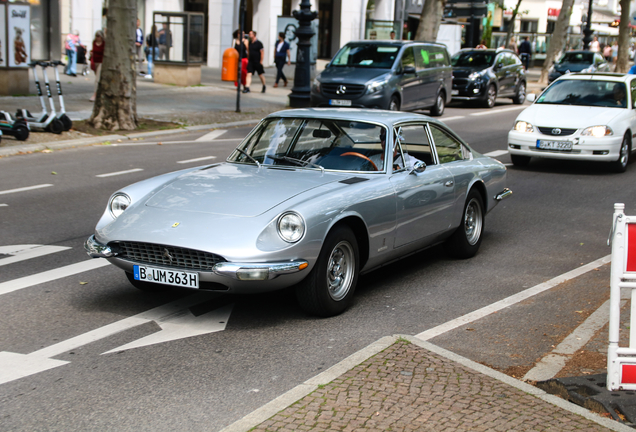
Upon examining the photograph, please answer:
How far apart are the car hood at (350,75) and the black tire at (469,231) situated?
1257 centimetres

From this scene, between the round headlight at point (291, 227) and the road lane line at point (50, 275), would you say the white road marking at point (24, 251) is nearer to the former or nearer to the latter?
the road lane line at point (50, 275)

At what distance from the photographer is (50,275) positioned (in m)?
6.79

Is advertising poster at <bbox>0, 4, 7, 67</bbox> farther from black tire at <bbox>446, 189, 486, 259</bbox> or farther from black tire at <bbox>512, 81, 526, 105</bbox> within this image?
black tire at <bbox>512, 81, 526, 105</bbox>

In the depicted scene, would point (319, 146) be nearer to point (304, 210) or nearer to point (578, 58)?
point (304, 210)

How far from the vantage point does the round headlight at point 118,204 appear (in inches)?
243

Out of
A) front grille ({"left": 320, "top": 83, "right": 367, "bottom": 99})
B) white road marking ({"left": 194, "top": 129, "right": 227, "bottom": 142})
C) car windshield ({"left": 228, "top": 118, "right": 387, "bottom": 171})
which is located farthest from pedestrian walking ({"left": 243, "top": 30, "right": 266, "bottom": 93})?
car windshield ({"left": 228, "top": 118, "right": 387, "bottom": 171})

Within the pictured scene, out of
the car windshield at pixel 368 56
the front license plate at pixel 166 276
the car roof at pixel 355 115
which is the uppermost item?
the car windshield at pixel 368 56

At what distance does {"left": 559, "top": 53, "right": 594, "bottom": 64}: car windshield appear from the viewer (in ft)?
122

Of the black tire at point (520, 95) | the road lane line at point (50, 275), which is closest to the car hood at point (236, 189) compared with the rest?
the road lane line at point (50, 275)

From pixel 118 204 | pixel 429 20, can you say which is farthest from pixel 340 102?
pixel 118 204

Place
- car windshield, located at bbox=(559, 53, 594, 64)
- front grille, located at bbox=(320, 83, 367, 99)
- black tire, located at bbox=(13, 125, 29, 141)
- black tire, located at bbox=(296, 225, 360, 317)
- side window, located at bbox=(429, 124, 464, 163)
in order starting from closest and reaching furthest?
black tire, located at bbox=(296, 225, 360, 317) < side window, located at bbox=(429, 124, 464, 163) < black tire, located at bbox=(13, 125, 29, 141) < front grille, located at bbox=(320, 83, 367, 99) < car windshield, located at bbox=(559, 53, 594, 64)

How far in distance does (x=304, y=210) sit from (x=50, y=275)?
2.58 m

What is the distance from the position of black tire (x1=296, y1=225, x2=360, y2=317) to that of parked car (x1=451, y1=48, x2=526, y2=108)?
21.3 m

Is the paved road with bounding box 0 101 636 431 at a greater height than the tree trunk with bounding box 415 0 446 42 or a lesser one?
lesser
